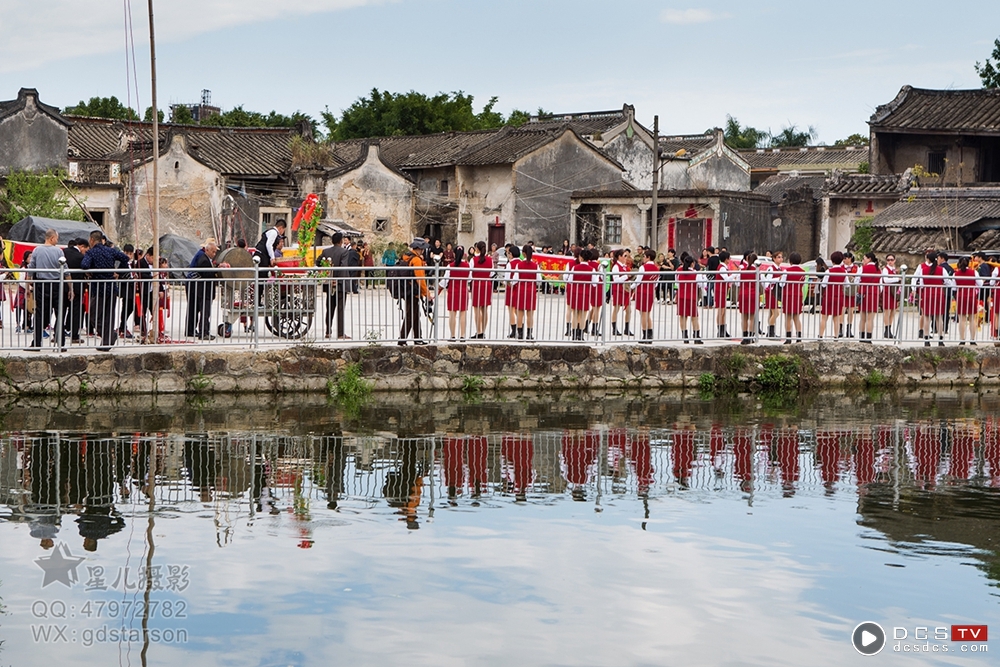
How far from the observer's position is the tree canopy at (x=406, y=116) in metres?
61.1

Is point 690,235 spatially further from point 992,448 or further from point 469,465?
point 469,465

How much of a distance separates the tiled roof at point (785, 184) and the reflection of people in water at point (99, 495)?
37.2 metres

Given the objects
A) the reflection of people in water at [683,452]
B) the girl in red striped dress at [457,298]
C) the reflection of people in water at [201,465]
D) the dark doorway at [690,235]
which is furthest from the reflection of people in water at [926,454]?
the dark doorway at [690,235]

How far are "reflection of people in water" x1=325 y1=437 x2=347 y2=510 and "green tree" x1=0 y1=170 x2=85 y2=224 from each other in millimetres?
23956

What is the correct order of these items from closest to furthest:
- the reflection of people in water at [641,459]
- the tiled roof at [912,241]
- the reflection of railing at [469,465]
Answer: the reflection of railing at [469,465] → the reflection of people in water at [641,459] → the tiled roof at [912,241]

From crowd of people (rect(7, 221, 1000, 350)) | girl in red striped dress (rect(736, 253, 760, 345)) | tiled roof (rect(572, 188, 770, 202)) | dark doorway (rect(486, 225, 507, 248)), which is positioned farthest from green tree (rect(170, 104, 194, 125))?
girl in red striped dress (rect(736, 253, 760, 345))

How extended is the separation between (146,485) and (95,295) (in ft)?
20.3

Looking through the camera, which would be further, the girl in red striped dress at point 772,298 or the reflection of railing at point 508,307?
the girl in red striped dress at point 772,298

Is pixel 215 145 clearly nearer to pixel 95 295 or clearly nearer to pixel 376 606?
pixel 95 295

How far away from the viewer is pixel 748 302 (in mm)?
19172

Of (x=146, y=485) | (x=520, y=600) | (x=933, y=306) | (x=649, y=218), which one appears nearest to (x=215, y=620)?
(x=520, y=600)

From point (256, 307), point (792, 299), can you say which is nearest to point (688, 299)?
point (792, 299)

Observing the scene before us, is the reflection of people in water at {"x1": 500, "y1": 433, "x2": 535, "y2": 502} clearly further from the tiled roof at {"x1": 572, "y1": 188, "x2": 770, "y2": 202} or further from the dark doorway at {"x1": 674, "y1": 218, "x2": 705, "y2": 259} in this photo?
the dark doorway at {"x1": 674, "y1": 218, "x2": 705, "y2": 259}

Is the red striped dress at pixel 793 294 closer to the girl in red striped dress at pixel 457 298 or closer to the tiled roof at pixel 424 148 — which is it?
the girl in red striped dress at pixel 457 298
